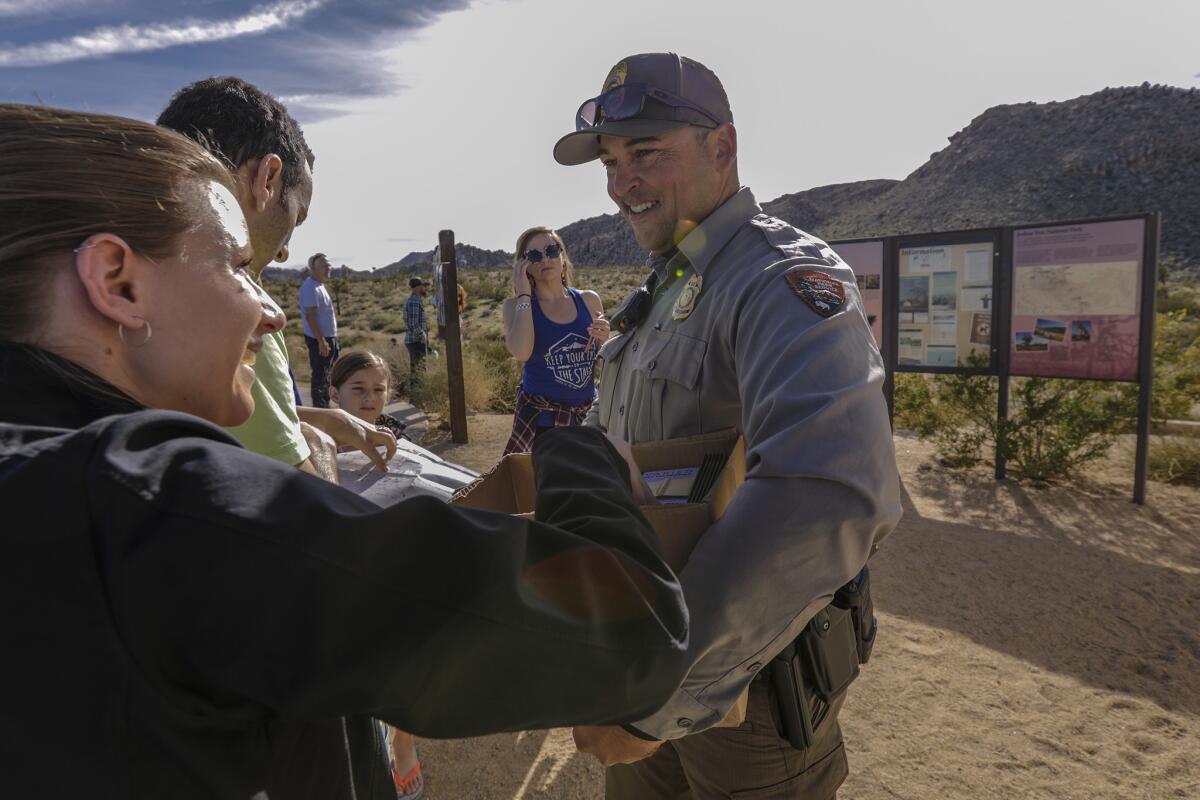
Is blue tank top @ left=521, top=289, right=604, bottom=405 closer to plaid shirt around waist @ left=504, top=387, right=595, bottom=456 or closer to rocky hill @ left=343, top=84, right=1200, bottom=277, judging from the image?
plaid shirt around waist @ left=504, top=387, right=595, bottom=456

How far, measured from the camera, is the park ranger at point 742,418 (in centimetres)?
131

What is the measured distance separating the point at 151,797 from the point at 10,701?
0.44ft

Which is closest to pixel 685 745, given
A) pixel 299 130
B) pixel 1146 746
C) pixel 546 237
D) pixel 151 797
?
pixel 151 797

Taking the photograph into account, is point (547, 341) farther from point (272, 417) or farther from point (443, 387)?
point (443, 387)

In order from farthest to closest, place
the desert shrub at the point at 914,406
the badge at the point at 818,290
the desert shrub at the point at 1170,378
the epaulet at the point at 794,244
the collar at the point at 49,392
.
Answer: the desert shrub at the point at 914,406 < the desert shrub at the point at 1170,378 < the epaulet at the point at 794,244 < the badge at the point at 818,290 < the collar at the point at 49,392

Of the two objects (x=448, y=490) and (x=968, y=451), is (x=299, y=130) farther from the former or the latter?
(x=968, y=451)

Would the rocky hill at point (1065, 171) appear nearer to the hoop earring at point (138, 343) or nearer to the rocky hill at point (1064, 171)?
the rocky hill at point (1064, 171)

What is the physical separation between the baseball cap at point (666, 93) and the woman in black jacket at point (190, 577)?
1231 millimetres

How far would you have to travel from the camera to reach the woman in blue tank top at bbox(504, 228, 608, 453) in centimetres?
464

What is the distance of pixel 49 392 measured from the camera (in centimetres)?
70

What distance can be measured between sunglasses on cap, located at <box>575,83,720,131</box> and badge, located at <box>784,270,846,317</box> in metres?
0.60

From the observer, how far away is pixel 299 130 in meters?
1.98

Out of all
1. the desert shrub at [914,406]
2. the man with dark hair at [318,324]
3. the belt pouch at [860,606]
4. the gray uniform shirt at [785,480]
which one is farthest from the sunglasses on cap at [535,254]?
the man with dark hair at [318,324]

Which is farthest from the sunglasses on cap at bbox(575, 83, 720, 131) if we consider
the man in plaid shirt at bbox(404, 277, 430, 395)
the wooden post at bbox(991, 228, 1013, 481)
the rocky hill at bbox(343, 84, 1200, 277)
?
the rocky hill at bbox(343, 84, 1200, 277)
